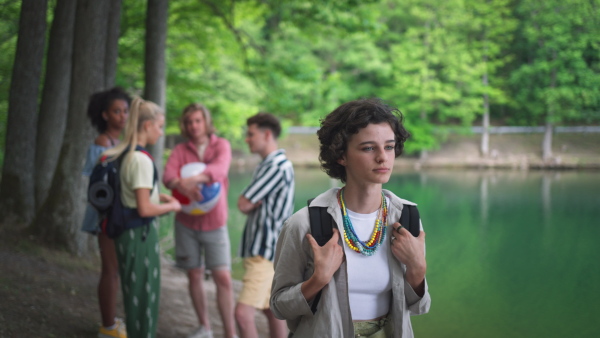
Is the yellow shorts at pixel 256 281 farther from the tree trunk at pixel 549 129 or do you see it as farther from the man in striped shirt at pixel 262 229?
the tree trunk at pixel 549 129

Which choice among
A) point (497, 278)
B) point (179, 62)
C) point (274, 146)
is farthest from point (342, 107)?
point (179, 62)

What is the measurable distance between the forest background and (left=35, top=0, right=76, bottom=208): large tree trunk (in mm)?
16

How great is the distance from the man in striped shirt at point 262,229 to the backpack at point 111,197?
2.45 ft

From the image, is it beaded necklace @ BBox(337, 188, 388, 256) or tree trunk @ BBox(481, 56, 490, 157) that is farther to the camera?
tree trunk @ BBox(481, 56, 490, 157)

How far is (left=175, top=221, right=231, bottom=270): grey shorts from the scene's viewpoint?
4.18 m

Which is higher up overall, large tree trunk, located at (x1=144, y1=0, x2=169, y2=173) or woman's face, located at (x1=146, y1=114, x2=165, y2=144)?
large tree trunk, located at (x1=144, y1=0, x2=169, y2=173)

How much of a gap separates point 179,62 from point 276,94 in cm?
281

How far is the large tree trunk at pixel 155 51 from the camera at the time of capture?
7.03m

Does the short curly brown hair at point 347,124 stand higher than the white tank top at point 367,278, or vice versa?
the short curly brown hair at point 347,124

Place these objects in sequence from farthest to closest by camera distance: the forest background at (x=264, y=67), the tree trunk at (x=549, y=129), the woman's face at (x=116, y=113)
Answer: the tree trunk at (x=549, y=129), the forest background at (x=264, y=67), the woman's face at (x=116, y=113)

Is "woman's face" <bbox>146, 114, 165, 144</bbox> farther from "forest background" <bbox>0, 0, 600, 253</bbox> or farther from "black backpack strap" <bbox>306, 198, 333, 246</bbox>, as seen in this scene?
"black backpack strap" <bbox>306, 198, 333, 246</bbox>

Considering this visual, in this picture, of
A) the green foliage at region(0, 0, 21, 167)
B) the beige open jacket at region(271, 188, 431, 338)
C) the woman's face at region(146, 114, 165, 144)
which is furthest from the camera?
the green foliage at region(0, 0, 21, 167)

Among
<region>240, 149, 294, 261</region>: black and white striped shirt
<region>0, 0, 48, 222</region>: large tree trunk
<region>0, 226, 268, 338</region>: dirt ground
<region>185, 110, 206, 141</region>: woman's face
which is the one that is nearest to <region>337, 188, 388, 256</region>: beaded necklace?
<region>240, 149, 294, 261</region>: black and white striped shirt

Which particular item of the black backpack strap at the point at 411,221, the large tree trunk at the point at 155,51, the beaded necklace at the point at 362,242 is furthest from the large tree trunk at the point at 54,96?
the black backpack strap at the point at 411,221
